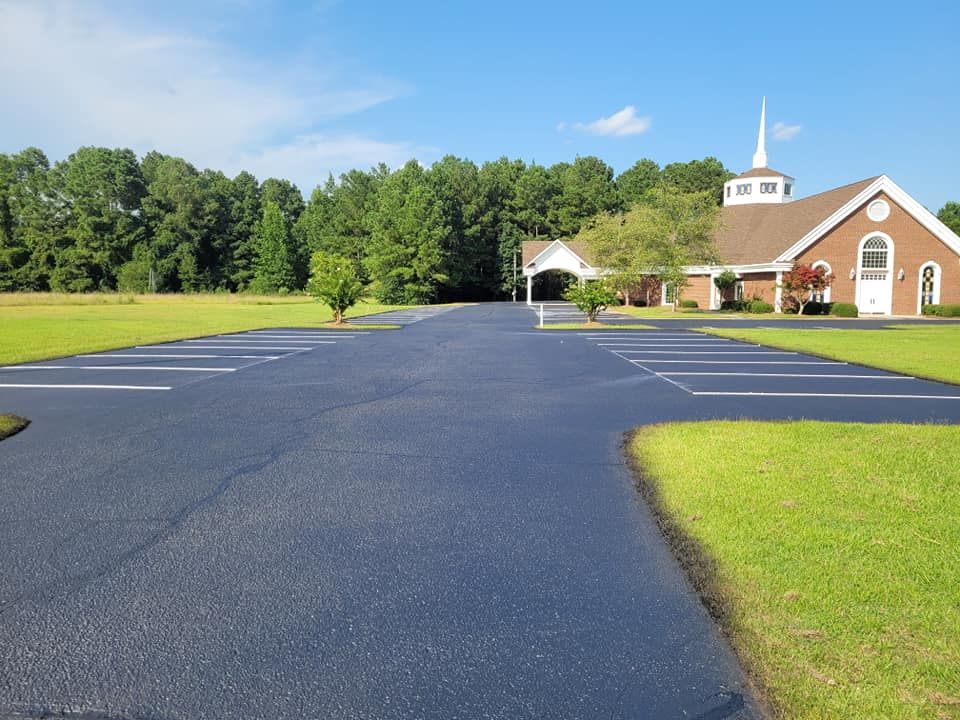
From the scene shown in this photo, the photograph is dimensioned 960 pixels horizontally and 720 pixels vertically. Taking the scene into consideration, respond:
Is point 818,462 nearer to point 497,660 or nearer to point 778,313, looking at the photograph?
point 497,660

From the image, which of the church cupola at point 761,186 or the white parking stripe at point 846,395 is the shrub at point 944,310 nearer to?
the church cupola at point 761,186

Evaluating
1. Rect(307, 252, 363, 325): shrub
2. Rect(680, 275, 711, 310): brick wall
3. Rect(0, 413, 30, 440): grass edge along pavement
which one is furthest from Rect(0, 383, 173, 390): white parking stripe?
Rect(680, 275, 711, 310): brick wall

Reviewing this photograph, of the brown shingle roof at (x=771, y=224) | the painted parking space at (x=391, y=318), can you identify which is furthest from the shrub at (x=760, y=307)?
the painted parking space at (x=391, y=318)

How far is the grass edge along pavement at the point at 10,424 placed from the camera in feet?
23.2

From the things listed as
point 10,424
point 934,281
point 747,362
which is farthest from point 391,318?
point 934,281

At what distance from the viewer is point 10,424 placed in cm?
737

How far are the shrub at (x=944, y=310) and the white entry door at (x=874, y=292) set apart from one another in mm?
2050

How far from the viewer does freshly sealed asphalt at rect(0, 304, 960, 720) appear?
8.82 ft

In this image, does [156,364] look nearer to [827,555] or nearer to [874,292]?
[827,555]

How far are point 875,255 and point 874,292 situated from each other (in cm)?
216

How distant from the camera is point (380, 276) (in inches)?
2143

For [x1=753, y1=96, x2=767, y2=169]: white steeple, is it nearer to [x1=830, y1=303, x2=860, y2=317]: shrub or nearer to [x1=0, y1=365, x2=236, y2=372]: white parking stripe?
[x1=830, y1=303, x2=860, y2=317]: shrub

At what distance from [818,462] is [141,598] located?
5509 mm

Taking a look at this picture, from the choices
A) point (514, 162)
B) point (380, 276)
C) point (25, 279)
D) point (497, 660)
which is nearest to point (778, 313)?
point (380, 276)
